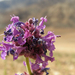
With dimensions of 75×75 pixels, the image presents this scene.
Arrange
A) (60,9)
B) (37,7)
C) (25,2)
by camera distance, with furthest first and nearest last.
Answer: (25,2), (37,7), (60,9)

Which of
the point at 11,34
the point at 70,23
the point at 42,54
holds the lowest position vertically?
the point at 42,54

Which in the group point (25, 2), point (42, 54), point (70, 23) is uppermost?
point (25, 2)

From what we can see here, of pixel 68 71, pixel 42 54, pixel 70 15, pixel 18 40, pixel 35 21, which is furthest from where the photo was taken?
pixel 70 15

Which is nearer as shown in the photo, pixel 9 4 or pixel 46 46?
pixel 46 46

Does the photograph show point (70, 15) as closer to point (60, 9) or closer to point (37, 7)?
point (60, 9)

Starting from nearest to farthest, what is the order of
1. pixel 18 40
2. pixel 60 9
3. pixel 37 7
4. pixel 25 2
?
pixel 18 40
pixel 60 9
pixel 37 7
pixel 25 2

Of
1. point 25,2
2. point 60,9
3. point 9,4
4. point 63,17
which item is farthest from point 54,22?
point 9,4

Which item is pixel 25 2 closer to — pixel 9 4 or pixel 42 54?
pixel 9 4

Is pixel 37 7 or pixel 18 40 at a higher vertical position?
pixel 37 7

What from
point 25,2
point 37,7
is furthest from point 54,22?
point 25,2
